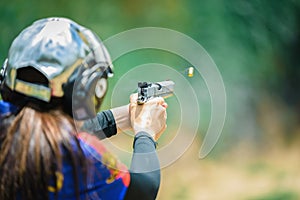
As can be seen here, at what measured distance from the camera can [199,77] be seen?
2.33 meters

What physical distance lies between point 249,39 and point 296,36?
229 millimetres

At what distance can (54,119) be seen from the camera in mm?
844

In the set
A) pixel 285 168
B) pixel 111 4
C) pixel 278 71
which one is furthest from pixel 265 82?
pixel 111 4

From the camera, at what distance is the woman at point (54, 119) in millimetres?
839

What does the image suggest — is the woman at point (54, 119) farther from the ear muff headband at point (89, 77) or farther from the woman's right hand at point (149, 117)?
the woman's right hand at point (149, 117)

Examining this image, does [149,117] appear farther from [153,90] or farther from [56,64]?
[56,64]

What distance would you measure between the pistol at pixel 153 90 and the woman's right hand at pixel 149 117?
2 cm

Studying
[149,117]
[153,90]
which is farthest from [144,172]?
[153,90]

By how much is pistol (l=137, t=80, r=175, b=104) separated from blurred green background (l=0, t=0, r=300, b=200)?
1.10 metres

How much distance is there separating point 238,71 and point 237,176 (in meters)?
0.49

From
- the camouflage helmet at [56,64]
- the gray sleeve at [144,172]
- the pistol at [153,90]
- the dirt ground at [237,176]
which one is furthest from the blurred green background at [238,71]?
the camouflage helmet at [56,64]

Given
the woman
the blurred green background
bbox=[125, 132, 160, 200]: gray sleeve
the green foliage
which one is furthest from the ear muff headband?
the green foliage

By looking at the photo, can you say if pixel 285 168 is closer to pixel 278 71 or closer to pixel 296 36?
pixel 278 71

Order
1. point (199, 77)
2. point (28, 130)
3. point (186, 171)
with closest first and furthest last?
1. point (28, 130)
2. point (199, 77)
3. point (186, 171)
